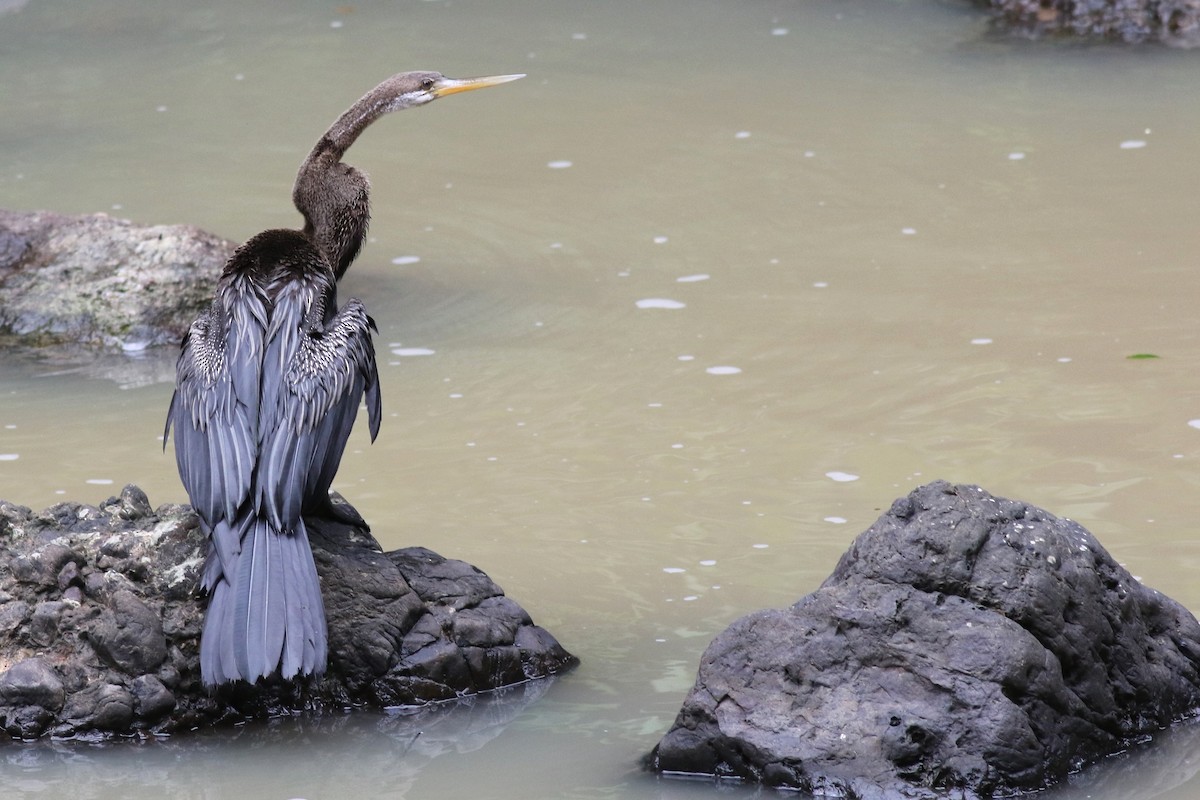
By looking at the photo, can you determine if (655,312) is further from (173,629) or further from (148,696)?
(148,696)

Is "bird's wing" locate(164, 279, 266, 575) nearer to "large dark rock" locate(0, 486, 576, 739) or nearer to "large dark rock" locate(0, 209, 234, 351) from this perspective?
"large dark rock" locate(0, 486, 576, 739)

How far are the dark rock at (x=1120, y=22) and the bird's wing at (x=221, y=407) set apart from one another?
30.7 ft

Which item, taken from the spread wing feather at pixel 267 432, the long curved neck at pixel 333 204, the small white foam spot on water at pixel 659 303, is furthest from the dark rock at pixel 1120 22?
the spread wing feather at pixel 267 432

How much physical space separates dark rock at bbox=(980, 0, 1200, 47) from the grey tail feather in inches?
388

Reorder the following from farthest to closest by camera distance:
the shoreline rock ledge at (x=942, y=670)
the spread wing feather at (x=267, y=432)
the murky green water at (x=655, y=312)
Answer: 1. the murky green water at (x=655, y=312)
2. the spread wing feather at (x=267, y=432)
3. the shoreline rock ledge at (x=942, y=670)

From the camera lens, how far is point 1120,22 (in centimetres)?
1236

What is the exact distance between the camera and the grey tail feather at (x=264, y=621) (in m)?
3.95

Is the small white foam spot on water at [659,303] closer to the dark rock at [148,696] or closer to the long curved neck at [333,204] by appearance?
the long curved neck at [333,204]

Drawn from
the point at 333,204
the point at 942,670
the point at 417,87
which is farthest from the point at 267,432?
the point at 417,87

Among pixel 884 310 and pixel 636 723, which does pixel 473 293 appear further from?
pixel 636 723

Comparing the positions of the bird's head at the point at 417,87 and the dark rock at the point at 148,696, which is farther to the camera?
the bird's head at the point at 417,87

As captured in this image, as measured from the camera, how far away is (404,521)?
18.4ft

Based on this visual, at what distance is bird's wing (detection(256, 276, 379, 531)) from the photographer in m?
4.27

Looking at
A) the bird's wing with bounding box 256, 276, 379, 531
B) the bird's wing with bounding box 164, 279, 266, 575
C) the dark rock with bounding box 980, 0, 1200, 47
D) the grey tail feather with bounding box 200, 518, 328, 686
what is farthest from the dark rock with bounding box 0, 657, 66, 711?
the dark rock with bounding box 980, 0, 1200, 47
